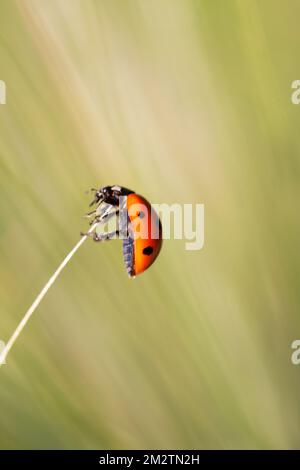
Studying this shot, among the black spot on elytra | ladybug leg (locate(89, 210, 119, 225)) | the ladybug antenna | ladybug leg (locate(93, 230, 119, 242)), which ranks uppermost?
the ladybug antenna

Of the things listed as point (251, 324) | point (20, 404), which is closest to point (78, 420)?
point (20, 404)

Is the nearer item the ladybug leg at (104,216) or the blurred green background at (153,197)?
the blurred green background at (153,197)

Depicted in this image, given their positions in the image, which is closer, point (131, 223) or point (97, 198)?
point (97, 198)

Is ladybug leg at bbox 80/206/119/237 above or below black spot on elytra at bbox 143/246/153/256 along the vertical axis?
above

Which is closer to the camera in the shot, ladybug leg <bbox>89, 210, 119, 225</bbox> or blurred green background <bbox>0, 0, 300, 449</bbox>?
blurred green background <bbox>0, 0, 300, 449</bbox>
